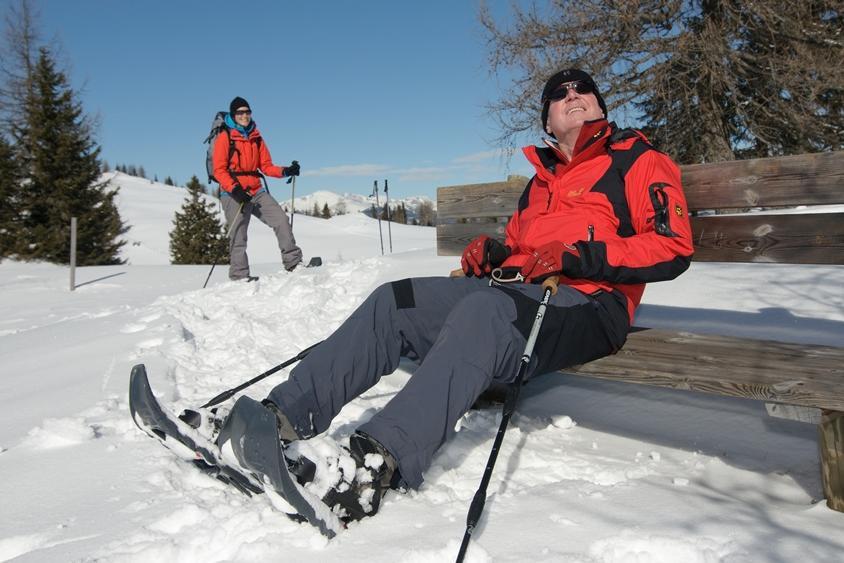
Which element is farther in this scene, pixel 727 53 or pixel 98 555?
pixel 727 53

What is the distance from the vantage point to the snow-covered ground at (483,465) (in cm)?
189

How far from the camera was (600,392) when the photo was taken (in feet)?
11.2

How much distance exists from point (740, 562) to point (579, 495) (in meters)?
0.61

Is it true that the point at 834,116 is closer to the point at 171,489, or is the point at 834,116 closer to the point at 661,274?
Result: the point at 661,274

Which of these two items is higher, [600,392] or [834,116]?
[834,116]

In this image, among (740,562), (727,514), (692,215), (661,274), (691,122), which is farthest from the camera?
(691,122)

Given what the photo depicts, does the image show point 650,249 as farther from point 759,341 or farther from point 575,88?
point 575,88

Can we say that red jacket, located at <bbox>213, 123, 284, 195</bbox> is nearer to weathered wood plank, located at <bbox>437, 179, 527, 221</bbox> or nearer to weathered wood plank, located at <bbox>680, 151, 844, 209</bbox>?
weathered wood plank, located at <bbox>437, 179, 527, 221</bbox>

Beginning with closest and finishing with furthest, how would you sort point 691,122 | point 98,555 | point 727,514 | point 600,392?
point 98,555 < point 727,514 < point 600,392 < point 691,122

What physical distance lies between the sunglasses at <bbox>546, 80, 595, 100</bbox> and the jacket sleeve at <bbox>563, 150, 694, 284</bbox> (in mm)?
713

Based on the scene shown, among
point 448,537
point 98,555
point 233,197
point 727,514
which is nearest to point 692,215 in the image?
point 727,514

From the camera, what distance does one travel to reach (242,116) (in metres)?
7.80

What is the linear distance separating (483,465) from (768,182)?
7.36ft

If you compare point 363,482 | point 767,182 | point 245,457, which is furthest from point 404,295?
point 767,182
